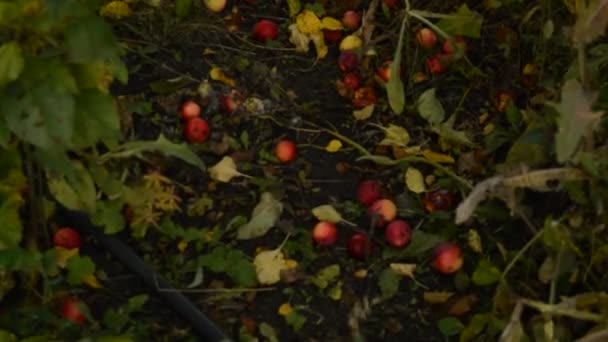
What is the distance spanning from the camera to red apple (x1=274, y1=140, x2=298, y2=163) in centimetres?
245

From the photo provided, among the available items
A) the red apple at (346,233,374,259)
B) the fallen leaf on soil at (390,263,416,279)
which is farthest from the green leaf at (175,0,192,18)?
the fallen leaf on soil at (390,263,416,279)

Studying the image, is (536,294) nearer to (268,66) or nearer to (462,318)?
(462,318)

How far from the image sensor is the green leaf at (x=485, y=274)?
2193mm

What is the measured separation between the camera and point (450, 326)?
219 centimetres

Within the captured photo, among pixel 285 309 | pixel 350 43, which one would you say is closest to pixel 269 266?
pixel 285 309

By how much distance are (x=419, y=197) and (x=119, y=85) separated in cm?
79

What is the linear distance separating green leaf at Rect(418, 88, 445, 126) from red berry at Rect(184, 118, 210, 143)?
20.8 inches

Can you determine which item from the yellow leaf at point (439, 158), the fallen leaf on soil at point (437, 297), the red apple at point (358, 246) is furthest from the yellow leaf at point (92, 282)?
the yellow leaf at point (439, 158)

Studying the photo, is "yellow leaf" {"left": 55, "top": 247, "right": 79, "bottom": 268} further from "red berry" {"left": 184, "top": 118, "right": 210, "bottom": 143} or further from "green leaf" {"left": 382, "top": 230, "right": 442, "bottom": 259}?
"green leaf" {"left": 382, "top": 230, "right": 442, "bottom": 259}

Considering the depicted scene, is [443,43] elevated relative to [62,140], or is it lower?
lower

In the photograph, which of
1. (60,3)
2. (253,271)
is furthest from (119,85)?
(60,3)

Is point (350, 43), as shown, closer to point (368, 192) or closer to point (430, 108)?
point (430, 108)

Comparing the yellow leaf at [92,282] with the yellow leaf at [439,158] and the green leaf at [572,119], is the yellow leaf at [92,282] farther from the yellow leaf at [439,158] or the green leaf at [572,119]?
the green leaf at [572,119]

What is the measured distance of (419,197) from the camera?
2.42 metres
